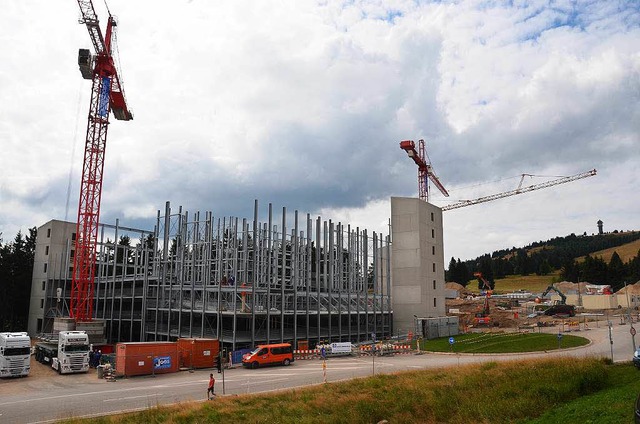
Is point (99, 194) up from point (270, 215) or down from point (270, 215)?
up

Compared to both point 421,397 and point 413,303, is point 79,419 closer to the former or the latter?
point 421,397

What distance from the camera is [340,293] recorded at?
53906 millimetres

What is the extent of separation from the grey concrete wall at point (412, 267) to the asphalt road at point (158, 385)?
18983mm

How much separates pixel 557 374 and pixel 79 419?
2081cm

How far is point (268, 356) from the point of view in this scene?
38.2m

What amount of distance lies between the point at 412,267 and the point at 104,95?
150 feet

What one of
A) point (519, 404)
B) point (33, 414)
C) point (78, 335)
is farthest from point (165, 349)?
point (519, 404)

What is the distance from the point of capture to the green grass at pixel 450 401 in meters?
18.3

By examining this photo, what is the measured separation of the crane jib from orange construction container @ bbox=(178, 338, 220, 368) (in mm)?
38252

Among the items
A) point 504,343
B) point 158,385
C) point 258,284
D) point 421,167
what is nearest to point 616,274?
point 421,167

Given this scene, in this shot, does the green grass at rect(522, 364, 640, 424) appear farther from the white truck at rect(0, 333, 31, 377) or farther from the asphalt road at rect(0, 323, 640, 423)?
the white truck at rect(0, 333, 31, 377)

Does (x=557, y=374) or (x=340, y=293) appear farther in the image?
(x=340, y=293)

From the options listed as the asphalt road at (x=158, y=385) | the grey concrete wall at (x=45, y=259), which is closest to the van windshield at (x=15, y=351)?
the asphalt road at (x=158, y=385)

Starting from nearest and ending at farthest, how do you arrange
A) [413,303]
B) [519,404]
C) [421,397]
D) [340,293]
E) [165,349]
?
[519,404]
[421,397]
[165,349]
[340,293]
[413,303]
